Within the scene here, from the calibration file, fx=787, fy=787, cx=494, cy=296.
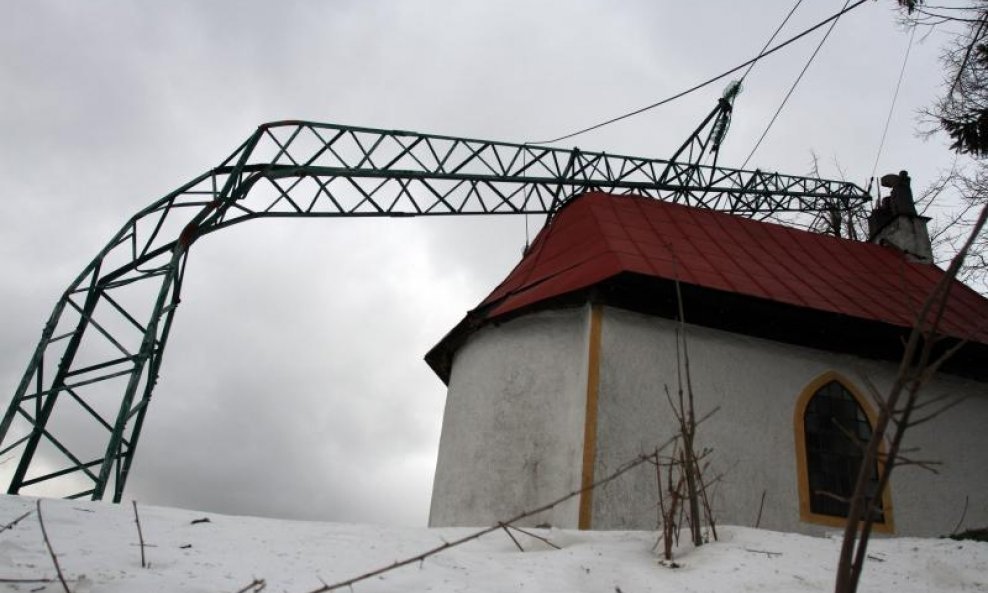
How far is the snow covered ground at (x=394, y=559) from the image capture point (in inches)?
169

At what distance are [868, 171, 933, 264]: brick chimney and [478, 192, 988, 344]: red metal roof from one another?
799 millimetres

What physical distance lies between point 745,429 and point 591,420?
2023 millimetres

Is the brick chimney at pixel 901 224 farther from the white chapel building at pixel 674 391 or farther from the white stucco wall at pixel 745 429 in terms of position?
the white stucco wall at pixel 745 429

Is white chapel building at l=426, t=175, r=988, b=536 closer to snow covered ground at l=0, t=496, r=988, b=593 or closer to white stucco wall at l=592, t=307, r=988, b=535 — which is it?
white stucco wall at l=592, t=307, r=988, b=535

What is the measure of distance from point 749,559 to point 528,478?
439 centimetres

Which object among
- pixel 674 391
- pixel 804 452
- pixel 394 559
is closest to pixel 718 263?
pixel 674 391

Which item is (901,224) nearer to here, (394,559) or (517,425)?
(517,425)

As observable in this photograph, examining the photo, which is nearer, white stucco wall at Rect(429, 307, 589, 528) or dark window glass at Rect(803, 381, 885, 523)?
white stucco wall at Rect(429, 307, 589, 528)

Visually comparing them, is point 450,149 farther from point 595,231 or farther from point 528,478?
point 528,478

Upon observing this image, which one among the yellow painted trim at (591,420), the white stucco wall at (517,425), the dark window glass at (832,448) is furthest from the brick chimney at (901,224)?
the white stucco wall at (517,425)

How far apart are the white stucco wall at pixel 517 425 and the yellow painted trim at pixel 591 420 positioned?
88mm

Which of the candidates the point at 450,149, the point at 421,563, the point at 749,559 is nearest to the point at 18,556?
the point at 421,563

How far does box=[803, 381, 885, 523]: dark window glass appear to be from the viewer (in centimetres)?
945

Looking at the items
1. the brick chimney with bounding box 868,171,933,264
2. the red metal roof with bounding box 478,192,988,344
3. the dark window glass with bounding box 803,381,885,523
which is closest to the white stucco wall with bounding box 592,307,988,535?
the dark window glass with bounding box 803,381,885,523
